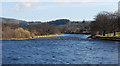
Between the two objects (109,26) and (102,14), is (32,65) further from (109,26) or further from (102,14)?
(102,14)

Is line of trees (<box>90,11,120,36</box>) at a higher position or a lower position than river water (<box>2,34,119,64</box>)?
higher

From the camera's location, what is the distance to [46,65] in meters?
22.6

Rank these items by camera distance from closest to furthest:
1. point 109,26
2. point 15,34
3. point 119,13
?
point 119,13, point 109,26, point 15,34

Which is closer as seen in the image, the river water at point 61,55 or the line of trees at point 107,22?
the river water at point 61,55

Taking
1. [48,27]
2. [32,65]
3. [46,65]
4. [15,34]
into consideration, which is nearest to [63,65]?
[46,65]

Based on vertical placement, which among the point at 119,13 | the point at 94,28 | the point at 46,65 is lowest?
the point at 46,65

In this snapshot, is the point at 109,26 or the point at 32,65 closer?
the point at 32,65

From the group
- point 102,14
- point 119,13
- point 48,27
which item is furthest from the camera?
point 48,27

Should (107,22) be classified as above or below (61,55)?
above

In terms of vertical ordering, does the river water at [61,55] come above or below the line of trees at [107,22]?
below

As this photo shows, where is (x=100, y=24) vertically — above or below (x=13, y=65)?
above

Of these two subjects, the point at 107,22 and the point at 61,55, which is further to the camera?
the point at 107,22

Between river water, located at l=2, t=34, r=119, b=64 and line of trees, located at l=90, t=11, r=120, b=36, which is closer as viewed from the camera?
river water, located at l=2, t=34, r=119, b=64

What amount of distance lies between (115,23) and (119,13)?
183 inches
